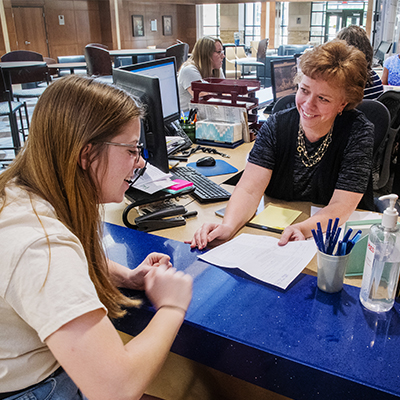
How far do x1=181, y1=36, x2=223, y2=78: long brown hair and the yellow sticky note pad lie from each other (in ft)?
9.25

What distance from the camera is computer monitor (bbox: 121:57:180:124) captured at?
196cm

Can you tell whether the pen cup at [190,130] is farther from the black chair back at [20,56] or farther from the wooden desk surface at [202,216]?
the black chair back at [20,56]

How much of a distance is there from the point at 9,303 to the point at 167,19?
1272cm

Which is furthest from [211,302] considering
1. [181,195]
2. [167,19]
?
[167,19]

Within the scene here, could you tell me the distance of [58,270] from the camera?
659 mm

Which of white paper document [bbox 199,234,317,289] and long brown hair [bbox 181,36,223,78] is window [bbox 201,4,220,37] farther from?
white paper document [bbox 199,234,317,289]

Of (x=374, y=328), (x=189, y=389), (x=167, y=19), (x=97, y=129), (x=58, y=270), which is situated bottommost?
(x=189, y=389)

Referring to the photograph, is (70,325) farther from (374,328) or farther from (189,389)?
(189,389)

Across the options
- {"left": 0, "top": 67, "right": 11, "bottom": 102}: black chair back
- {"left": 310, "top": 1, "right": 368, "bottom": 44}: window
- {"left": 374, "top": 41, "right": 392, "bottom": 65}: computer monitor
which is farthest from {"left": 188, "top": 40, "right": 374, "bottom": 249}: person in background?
{"left": 310, "top": 1, "right": 368, "bottom": 44}: window

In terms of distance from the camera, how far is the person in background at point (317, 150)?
4.62ft

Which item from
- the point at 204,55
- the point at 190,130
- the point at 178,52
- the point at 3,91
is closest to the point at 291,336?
the point at 190,130

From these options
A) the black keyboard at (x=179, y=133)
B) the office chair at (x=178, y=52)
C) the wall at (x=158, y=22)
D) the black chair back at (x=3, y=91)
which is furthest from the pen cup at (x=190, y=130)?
the wall at (x=158, y=22)

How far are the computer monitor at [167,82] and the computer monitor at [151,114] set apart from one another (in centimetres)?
29

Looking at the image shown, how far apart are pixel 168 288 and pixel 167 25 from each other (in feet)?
40.9
